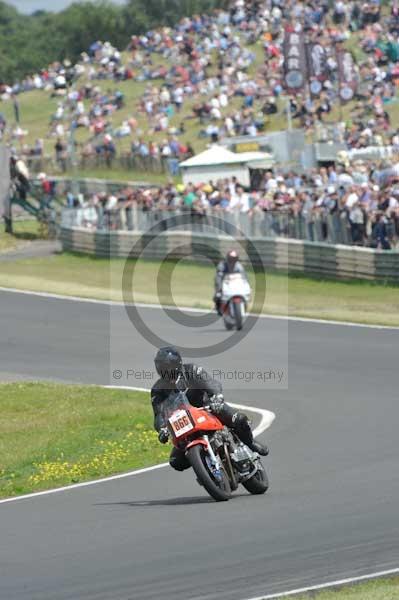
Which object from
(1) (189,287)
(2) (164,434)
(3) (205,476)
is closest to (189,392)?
(2) (164,434)

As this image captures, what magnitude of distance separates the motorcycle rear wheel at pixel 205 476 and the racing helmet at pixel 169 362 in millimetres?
663

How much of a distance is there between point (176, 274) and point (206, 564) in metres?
24.7

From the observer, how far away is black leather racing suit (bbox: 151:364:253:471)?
10469 millimetres

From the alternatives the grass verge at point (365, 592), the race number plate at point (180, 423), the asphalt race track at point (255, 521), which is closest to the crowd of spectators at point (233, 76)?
the asphalt race track at point (255, 521)

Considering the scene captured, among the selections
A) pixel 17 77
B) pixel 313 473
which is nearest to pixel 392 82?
pixel 313 473

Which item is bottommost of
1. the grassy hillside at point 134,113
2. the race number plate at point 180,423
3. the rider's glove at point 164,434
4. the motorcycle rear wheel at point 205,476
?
the motorcycle rear wheel at point 205,476

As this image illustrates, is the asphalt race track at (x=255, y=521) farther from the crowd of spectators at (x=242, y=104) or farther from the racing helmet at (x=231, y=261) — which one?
the crowd of spectators at (x=242, y=104)

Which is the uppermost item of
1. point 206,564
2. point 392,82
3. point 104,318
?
point 392,82

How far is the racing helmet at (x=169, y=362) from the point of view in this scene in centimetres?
1033

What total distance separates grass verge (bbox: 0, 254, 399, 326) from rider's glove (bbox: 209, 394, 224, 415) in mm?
13308

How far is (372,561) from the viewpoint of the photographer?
784cm

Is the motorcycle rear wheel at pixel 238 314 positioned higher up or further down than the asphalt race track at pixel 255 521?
further down

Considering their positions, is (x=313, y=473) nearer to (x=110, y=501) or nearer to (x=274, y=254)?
(x=110, y=501)

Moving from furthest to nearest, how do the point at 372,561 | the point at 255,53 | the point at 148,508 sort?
the point at 255,53 → the point at 148,508 → the point at 372,561
